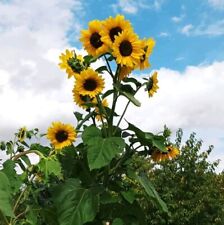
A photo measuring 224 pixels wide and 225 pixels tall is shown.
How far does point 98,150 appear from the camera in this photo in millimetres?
3461

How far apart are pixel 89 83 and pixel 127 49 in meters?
0.32

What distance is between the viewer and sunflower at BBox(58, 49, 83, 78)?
3887 mm

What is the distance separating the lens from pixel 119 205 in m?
3.65

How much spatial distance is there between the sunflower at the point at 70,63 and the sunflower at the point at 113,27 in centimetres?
23

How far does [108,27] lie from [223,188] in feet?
89.2

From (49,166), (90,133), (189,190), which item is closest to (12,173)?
(49,166)

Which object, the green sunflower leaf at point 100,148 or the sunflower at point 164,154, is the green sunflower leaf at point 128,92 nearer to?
the green sunflower leaf at point 100,148

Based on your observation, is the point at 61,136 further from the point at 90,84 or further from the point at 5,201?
the point at 5,201

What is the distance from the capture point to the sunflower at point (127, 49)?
12.3ft

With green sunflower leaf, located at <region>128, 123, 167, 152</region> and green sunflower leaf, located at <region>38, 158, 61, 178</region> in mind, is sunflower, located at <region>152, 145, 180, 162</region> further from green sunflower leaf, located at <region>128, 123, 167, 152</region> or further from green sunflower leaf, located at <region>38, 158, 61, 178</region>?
green sunflower leaf, located at <region>38, 158, 61, 178</region>

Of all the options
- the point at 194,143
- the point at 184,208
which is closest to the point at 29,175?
the point at 184,208

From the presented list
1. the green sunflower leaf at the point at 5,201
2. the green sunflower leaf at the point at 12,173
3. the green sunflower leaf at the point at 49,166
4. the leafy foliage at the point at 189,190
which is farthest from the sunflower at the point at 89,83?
the leafy foliage at the point at 189,190

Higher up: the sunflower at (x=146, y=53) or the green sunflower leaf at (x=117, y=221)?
the sunflower at (x=146, y=53)

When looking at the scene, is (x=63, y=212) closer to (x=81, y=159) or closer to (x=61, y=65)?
(x=81, y=159)
